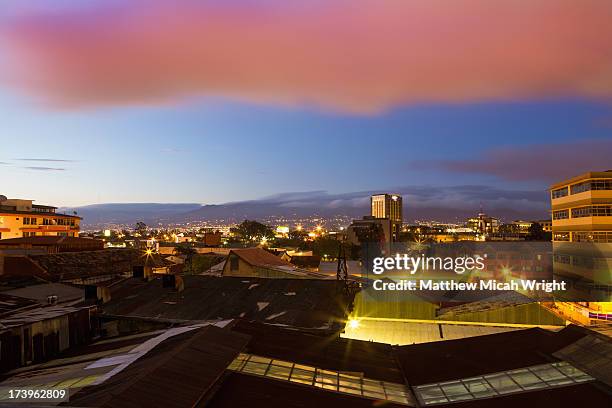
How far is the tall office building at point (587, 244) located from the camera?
168 feet

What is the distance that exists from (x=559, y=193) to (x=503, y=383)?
65.9m

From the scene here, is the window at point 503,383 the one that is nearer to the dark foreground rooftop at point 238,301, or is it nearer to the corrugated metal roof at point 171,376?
the corrugated metal roof at point 171,376

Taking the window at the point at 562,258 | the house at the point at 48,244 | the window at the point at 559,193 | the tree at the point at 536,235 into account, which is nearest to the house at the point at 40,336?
the house at the point at 48,244

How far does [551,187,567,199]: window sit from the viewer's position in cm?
6579

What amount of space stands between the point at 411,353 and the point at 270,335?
7.19 metres

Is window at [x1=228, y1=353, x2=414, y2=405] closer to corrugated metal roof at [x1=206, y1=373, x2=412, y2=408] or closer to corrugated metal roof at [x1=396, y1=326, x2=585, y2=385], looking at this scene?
corrugated metal roof at [x1=206, y1=373, x2=412, y2=408]

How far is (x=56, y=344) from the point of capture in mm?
19438

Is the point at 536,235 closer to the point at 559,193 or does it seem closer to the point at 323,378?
the point at 559,193

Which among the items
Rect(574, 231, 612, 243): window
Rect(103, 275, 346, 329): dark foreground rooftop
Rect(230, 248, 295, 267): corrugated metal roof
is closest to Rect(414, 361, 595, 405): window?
Rect(103, 275, 346, 329): dark foreground rooftop

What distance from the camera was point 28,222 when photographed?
300 ft

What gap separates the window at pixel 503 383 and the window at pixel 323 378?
1003mm

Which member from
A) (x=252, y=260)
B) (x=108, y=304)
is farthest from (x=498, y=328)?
(x=108, y=304)

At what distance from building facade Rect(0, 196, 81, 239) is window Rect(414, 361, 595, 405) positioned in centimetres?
8860

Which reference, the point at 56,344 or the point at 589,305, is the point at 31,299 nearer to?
the point at 56,344
